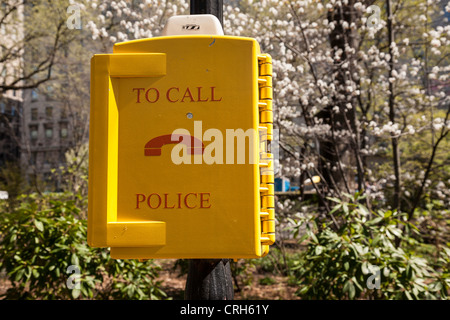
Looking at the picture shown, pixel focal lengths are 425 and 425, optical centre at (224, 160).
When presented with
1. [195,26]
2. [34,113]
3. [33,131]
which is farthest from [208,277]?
[33,131]

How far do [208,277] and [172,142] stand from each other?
0.86m

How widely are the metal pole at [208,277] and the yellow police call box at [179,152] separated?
0.53 m

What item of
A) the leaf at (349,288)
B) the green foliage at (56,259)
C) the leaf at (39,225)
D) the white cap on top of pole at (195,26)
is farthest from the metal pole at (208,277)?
the leaf at (39,225)

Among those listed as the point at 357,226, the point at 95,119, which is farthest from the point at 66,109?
the point at 95,119

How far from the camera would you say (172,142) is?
5.46 ft

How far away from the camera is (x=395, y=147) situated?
6328 mm

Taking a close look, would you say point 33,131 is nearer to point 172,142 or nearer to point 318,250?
point 318,250

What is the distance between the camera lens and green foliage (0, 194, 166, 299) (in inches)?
164

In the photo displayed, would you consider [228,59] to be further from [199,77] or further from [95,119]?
[95,119]

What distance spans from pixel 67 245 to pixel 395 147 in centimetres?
473
